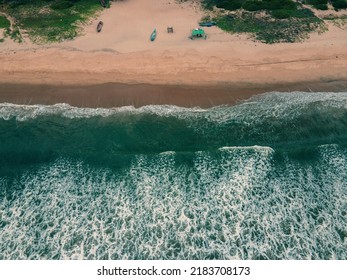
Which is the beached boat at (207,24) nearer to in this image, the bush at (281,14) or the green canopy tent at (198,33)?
the green canopy tent at (198,33)

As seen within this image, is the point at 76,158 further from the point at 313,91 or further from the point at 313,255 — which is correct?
the point at 313,91

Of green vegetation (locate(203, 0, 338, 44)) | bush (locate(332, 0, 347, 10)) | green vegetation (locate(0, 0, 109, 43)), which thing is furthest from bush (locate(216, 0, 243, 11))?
green vegetation (locate(0, 0, 109, 43))

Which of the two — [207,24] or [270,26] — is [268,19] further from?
[207,24]

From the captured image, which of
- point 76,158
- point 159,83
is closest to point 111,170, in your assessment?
point 76,158

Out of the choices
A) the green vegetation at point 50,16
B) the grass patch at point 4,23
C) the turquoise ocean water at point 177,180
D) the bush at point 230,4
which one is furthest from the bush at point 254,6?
the grass patch at point 4,23

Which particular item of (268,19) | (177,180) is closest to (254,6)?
(268,19)

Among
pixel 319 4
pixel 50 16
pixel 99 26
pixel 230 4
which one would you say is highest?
pixel 319 4
